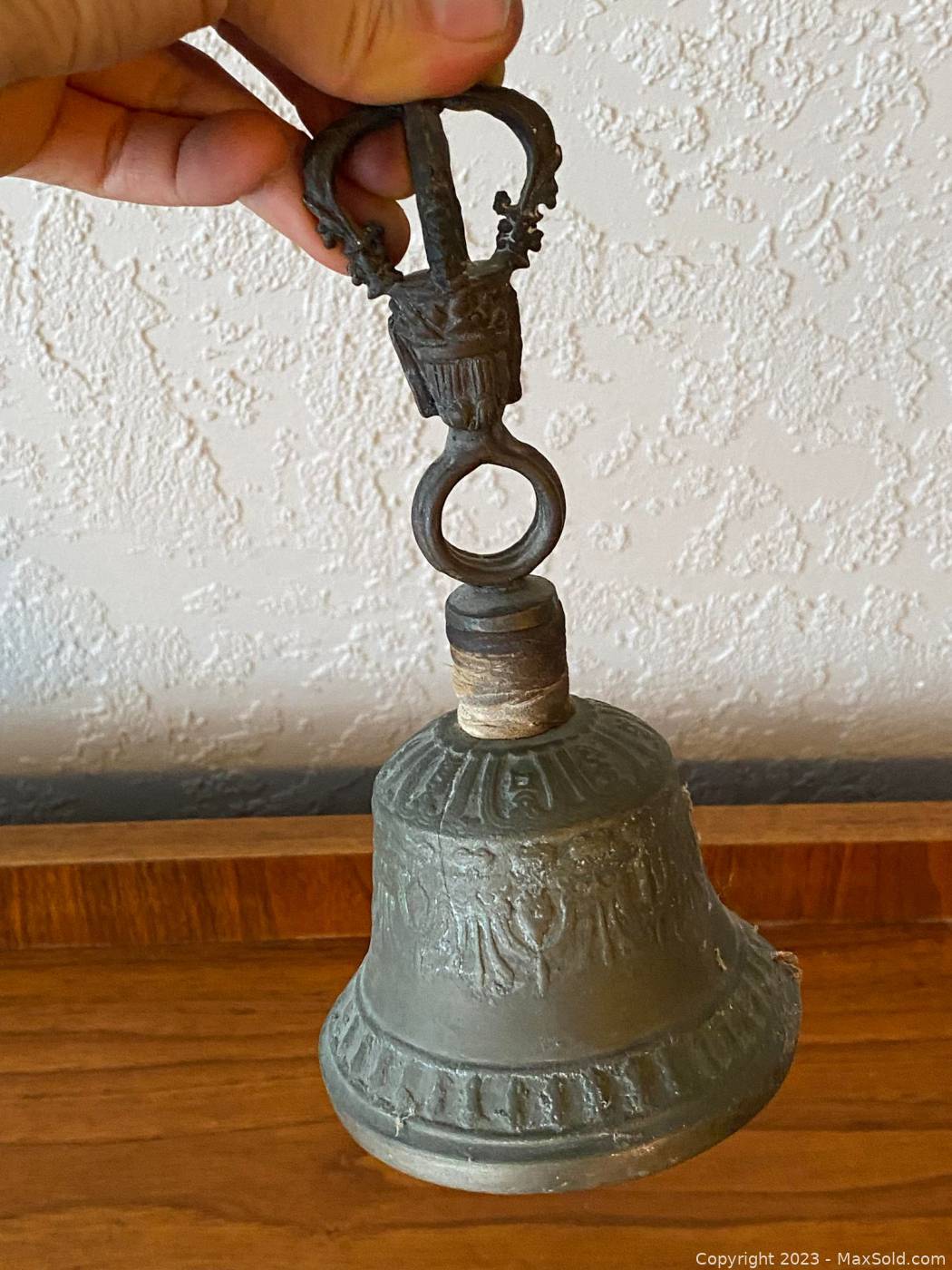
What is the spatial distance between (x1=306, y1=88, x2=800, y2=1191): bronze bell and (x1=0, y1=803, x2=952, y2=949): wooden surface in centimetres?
36

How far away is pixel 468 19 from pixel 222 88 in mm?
213

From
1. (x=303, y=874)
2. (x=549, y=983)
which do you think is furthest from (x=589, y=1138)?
(x=303, y=874)

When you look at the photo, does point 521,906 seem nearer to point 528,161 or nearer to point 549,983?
point 549,983

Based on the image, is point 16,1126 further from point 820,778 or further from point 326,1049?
point 820,778

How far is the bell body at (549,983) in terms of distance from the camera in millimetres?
416

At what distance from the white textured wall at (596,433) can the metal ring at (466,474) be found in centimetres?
40

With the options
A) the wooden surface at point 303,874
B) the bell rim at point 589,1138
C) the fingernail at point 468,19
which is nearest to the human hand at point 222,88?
the fingernail at point 468,19

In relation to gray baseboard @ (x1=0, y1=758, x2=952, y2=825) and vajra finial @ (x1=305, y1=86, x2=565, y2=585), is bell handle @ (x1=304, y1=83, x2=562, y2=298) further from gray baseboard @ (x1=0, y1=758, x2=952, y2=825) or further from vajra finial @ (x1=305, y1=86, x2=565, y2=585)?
gray baseboard @ (x1=0, y1=758, x2=952, y2=825)

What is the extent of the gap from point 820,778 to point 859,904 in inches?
5.8

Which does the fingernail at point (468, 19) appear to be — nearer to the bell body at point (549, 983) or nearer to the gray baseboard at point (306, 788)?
the bell body at point (549, 983)

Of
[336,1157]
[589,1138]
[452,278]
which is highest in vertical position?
[452,278]

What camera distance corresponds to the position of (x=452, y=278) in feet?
1.23

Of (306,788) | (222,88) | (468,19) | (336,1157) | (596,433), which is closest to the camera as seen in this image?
(468,19)

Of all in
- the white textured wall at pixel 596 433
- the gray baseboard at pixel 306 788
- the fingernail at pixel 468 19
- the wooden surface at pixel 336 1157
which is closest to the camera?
the fingernail at pixel 468 19
